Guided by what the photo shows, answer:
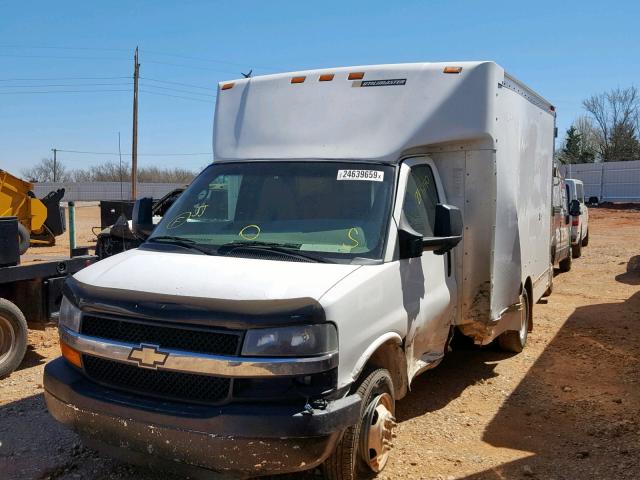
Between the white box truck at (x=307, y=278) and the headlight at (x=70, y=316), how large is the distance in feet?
0.07

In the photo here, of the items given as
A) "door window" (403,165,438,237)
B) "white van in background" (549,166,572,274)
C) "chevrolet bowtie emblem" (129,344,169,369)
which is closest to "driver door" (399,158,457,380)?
"door window" (403,165,438,237)

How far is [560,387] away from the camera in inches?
244

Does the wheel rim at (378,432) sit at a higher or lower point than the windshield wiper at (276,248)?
lower

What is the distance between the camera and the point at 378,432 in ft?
13.1

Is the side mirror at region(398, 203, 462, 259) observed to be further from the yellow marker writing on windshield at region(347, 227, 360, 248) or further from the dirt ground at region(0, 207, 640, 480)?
the dirt ground at region(0, 207, 640, 480)

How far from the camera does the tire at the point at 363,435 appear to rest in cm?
369

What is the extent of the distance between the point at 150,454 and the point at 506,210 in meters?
3.92

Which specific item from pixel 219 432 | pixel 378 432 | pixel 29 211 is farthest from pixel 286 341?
pixel 29 211

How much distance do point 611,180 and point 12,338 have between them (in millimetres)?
41348

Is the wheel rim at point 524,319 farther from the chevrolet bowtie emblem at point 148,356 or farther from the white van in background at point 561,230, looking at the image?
the chevrolet bowtie emblem at point 148,356

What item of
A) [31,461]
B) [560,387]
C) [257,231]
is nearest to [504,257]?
[560,387]

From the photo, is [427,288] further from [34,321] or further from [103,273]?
[34,321]

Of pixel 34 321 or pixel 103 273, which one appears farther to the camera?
pixel 34 321

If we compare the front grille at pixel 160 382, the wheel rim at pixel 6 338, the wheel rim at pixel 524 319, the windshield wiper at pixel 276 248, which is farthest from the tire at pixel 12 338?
the wheel rim at pixel 524 319
